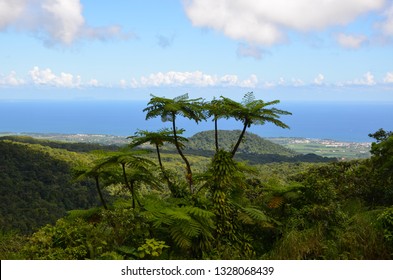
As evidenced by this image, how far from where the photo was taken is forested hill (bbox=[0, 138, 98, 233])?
158 ft

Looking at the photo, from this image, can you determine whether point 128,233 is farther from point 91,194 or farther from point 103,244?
point 91,194

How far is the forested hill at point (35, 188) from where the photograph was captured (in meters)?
48.2

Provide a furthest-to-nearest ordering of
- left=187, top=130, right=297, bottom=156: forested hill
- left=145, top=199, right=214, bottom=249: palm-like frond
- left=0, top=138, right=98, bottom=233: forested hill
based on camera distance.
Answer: left=187, top=130, right=297, bottom=156: forested hill
left=0, top=138, right=98, bottom=233: forested hill
left=145, top=199, right=214, bottom=249: palm-like frond

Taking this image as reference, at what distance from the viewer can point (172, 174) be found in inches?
264

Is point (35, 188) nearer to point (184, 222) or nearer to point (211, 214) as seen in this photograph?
point (184, 222)

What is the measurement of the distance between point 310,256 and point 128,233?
8.45 ft

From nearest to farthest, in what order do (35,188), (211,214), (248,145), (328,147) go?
(211,214) → (35,188) → (248,145) → (328,147)

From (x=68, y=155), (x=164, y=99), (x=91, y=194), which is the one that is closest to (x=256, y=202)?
(x=164, y=99)

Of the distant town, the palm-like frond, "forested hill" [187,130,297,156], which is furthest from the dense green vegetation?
"forested hill" [187,130,297,156]

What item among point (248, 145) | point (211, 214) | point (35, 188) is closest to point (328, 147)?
point (248, 145)

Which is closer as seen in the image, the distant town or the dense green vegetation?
the dense green vegetation

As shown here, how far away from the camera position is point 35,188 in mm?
60062

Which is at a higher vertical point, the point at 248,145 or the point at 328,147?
the point at 248,145

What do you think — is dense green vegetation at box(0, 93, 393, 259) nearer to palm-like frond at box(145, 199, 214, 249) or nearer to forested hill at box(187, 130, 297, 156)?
palm-like frond at box(145, 199, 214, 249)
